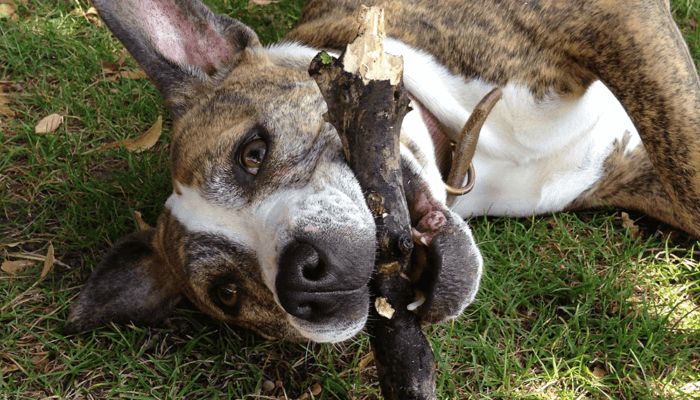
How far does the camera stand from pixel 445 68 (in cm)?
298

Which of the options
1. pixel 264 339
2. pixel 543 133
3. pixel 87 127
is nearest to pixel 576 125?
pixel 543 133

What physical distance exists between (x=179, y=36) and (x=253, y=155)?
3.23 feet

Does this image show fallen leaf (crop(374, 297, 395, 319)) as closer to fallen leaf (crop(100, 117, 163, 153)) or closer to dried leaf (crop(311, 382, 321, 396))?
dried leaf (crop(311, 382, 321, 396))

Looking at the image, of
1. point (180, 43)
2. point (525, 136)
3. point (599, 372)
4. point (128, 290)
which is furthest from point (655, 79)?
point (128, 290)

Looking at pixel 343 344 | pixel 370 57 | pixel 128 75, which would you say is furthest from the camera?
pixel 128 75

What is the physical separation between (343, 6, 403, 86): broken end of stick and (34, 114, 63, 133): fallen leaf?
8.99 ft

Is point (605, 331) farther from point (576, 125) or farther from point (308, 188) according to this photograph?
point (308, 188)

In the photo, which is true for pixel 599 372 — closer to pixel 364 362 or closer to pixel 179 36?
pixel 364 362

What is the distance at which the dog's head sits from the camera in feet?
6.83

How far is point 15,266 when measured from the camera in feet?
10.9

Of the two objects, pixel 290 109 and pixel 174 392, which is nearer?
pixel 290 109

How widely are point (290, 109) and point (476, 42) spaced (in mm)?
1011

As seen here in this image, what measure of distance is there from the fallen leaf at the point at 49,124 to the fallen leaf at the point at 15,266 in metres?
0.97

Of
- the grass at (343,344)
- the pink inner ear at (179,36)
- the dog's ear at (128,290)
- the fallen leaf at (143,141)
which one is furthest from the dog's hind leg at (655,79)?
the fallen leaf at (143,141)
